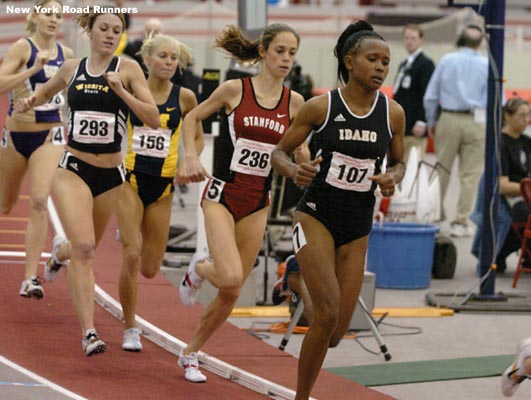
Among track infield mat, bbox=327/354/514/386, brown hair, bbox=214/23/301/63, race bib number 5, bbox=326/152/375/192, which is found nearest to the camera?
race bib number 5, bbox=326/152/375/192

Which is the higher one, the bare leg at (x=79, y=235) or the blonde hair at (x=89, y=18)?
the blonde hair at (x=89, y=18)

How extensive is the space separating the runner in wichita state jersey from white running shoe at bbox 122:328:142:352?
4.26 ft

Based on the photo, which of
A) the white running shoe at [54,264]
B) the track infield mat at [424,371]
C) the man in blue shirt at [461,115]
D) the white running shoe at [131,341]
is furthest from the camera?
the man in blue shirt at [461,115]

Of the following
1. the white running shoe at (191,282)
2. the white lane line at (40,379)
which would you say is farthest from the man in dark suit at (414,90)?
the white lane line at (40,379)

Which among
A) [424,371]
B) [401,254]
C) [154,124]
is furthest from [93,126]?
[401,254]

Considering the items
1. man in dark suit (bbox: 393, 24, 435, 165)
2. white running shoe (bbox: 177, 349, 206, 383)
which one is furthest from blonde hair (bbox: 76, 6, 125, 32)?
man in dark suit (bbox: 393, 24, 435, 165)

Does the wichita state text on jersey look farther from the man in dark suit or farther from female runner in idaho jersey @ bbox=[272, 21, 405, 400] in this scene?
the man in dark suit

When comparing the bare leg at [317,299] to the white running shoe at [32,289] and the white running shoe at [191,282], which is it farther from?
the white running shoe at [32,289]

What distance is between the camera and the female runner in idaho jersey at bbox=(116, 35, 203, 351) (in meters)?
8.41

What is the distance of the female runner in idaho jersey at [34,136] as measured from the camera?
31.8 feet

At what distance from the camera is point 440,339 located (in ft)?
31.7

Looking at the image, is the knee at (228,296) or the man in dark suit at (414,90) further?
the man in dark suit at (414,90)

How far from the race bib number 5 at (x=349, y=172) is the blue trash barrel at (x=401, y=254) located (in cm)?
463

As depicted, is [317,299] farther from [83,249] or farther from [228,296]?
[83,249]
